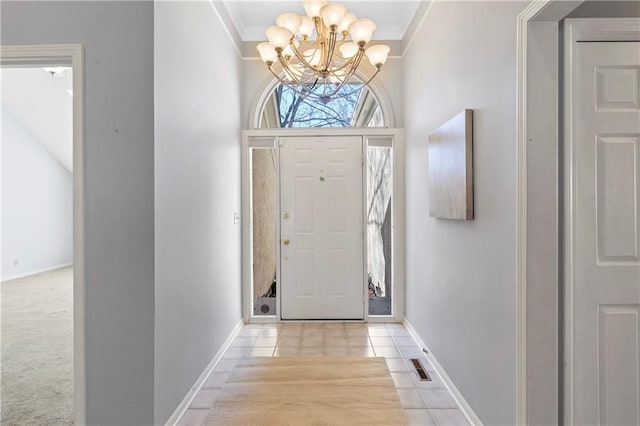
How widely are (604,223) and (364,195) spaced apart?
245 cm

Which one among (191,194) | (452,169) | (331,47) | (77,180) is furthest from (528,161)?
(77,180)

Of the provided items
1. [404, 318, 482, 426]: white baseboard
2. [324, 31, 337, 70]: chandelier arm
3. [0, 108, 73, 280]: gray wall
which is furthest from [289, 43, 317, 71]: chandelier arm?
[0, 108, 73, 280]: gray wall

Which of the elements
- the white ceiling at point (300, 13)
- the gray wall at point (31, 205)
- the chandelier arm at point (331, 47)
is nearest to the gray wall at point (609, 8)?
the chandelier arm at point (331, 47)

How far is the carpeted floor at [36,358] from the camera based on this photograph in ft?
6.75

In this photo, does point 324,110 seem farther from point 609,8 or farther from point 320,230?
point 609,8

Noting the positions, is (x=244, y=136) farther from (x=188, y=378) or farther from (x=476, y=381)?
(x=476, y=381)

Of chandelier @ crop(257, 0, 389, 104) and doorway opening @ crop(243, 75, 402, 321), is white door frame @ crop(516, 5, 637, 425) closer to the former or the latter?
chandelier @ crop(257, 0, 389, 104)

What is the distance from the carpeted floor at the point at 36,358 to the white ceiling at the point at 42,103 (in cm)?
283

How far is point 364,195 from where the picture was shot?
12.5 ft

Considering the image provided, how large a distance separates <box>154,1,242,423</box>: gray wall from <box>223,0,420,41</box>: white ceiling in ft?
1.24

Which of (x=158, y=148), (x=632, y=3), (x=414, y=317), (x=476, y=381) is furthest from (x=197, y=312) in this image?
(x=632, y=3)

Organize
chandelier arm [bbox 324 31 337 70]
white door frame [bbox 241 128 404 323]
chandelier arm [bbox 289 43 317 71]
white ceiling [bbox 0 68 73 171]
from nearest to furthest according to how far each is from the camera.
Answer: chandelier arm [bbox 324 31 337 70] < chandelier arm [bbox 289 43 317 71] < white door frame [bbox 241 128 404 323] < white ceiling [bbox 0 68 73 171]

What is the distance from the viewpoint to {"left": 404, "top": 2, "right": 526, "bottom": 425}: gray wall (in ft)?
5.28

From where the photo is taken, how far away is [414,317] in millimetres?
3314
